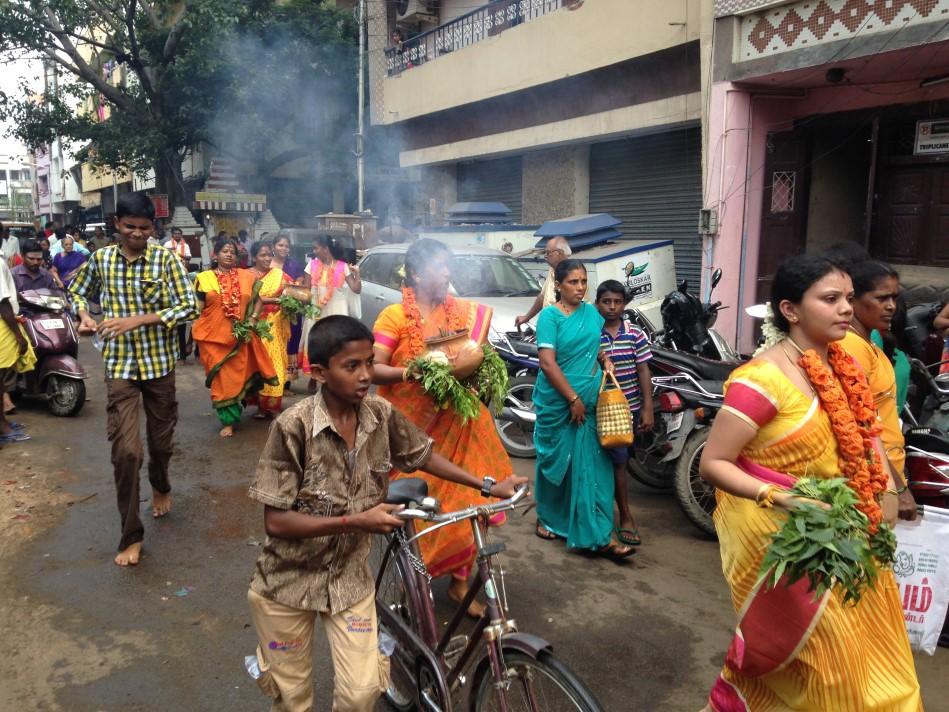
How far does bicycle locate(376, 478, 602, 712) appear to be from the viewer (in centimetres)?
234

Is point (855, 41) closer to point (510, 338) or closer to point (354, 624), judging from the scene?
point (510, 338)

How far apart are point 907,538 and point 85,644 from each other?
371 centimetres

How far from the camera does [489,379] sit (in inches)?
158

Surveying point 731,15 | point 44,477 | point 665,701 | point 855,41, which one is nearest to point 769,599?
point 665,701

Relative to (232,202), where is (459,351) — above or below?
below

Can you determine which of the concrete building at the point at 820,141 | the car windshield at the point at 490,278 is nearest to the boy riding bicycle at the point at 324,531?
the car windshield at the point at 490,278

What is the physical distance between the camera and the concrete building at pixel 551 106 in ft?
38.0

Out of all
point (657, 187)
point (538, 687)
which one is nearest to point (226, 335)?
point (538, 687)

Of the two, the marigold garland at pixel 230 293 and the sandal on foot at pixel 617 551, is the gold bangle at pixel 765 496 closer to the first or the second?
the sandal on foot at pixel 617 551

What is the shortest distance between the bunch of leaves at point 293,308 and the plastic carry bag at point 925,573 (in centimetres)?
606

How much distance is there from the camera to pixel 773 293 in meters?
2.57

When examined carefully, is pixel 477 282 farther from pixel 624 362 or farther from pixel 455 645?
pixel 455 645

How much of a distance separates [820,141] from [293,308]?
7.09m

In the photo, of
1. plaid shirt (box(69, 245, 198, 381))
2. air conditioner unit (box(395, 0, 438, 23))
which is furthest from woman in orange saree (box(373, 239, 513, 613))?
air conditioner unit (box(395, 0, 438, 23))
